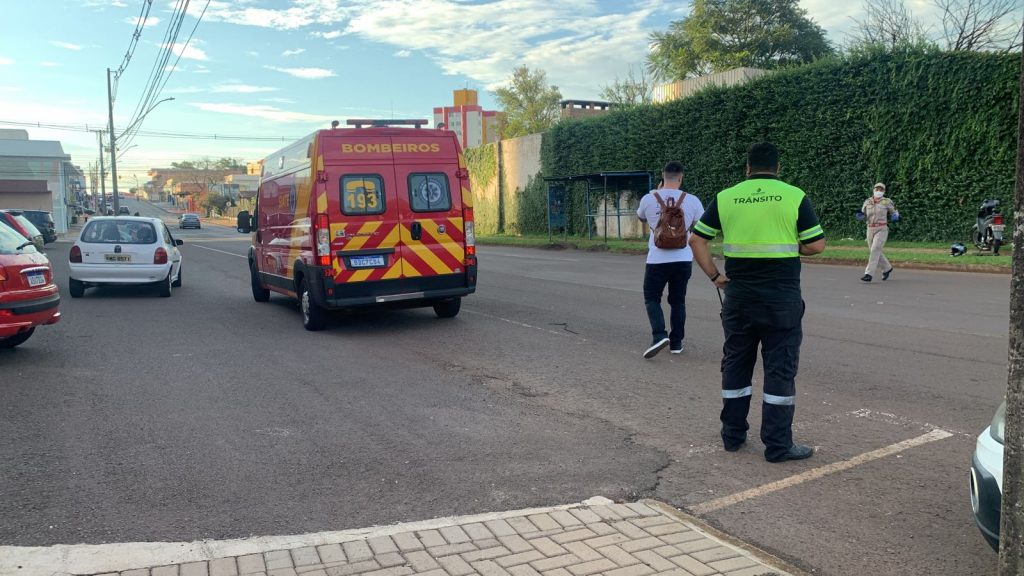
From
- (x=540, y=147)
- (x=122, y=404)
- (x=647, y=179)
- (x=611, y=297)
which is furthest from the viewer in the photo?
(x=540, y=147)

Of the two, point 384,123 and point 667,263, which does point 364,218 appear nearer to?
point 384,123

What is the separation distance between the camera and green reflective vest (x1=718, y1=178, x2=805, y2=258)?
487cm

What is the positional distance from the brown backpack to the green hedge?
45.7ft

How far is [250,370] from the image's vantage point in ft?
25.7

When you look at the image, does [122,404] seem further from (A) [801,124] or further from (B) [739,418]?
(A) [801,124]

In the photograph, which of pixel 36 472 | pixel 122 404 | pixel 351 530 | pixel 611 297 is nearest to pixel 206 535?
pixel 351 530

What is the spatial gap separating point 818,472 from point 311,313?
23.2ft

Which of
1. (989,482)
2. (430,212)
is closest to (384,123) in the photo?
(430,212)

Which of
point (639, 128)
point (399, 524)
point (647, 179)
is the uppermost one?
point (639, 128)

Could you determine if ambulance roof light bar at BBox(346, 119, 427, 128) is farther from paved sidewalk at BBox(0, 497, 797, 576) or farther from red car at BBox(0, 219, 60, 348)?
paved sidewalk at BBox(0, 497, 797, 576)

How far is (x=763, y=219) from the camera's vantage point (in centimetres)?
488

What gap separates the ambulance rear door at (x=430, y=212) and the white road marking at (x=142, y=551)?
21.1 ft

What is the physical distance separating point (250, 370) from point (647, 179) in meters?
22.5

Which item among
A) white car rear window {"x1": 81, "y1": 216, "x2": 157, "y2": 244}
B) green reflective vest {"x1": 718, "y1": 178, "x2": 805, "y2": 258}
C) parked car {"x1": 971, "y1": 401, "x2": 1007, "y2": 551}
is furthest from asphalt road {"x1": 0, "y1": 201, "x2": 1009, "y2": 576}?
white car rear window {"x1": 81, "y1": 216, "x2": 157, "y2": 244}
